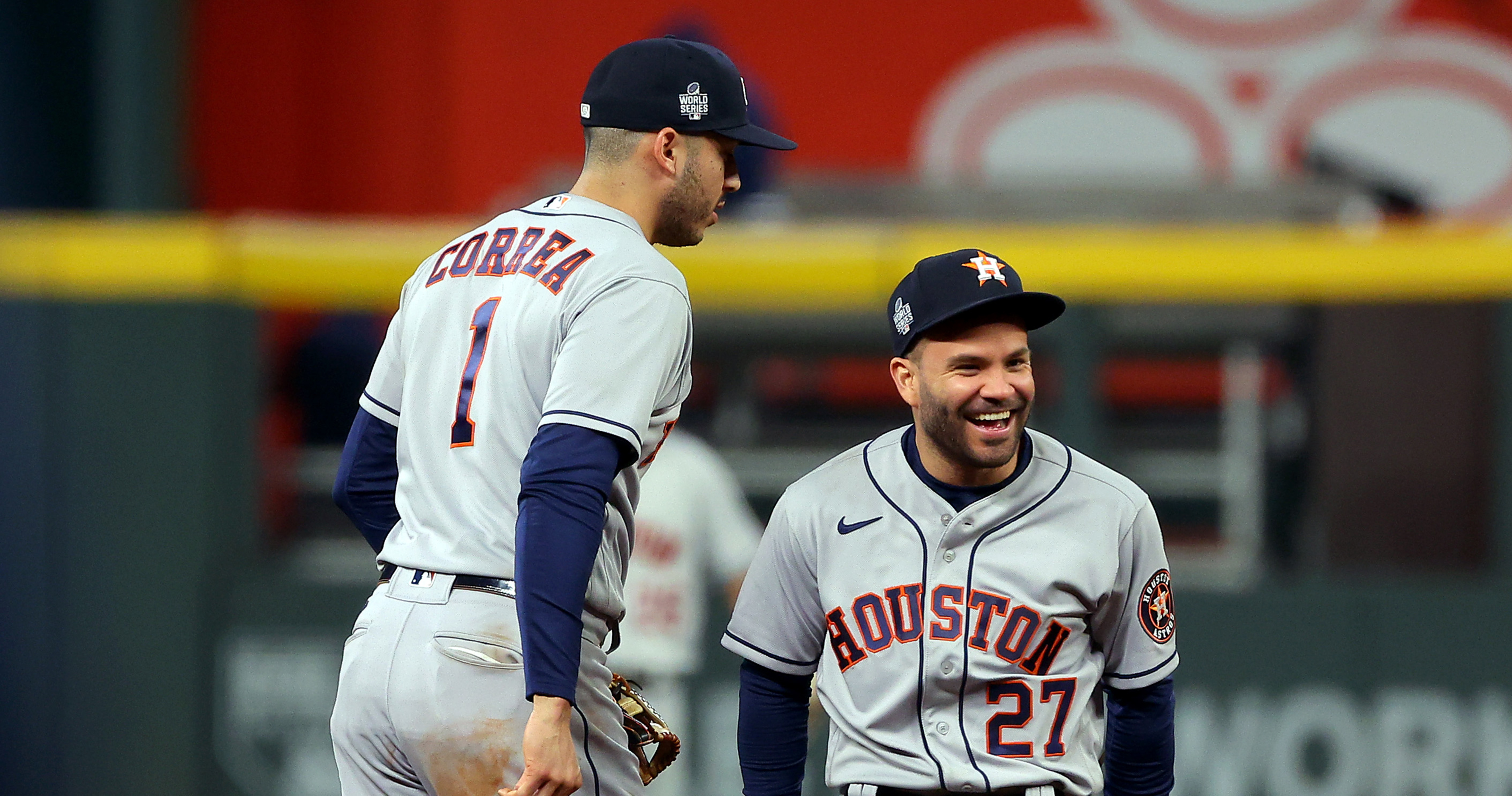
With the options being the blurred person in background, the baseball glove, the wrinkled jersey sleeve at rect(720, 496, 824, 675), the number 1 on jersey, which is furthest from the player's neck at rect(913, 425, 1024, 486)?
the blurred person in background

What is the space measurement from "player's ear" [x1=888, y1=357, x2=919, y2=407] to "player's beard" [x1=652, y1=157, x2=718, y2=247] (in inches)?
14.0

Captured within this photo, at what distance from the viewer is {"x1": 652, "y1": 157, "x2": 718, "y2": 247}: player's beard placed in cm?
267

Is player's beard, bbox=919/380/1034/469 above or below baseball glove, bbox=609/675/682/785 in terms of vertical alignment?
above

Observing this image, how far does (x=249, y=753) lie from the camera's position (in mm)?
5859

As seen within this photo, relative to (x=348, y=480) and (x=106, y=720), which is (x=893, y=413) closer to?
(x=106, y=720)

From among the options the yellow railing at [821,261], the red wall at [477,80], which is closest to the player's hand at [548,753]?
the yellow railing at [821,261]

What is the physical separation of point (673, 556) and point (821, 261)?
115 cm

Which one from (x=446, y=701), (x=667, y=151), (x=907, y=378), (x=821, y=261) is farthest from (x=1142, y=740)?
(x=821, y=261)

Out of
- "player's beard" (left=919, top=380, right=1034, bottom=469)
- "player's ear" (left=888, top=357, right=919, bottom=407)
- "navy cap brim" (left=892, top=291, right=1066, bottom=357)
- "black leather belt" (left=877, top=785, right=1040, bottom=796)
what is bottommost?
"black leather belt" (left=877, top=785, right=1040, bottom=796)

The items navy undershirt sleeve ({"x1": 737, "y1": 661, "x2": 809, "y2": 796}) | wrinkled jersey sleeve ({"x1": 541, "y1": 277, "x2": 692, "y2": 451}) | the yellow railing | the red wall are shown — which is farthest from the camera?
the red wall

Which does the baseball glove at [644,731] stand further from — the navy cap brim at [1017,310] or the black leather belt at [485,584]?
the navy cap brim at [1017,310]

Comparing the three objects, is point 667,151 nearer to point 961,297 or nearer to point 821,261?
point 961,297

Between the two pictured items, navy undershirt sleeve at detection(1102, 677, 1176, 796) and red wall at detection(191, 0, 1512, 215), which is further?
red wall at detection(191, 0, 1512, 215)

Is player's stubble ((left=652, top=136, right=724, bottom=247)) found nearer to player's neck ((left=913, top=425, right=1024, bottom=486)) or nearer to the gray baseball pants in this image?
player's neck ((left=913, top=425, right=1024, bottom=486))
